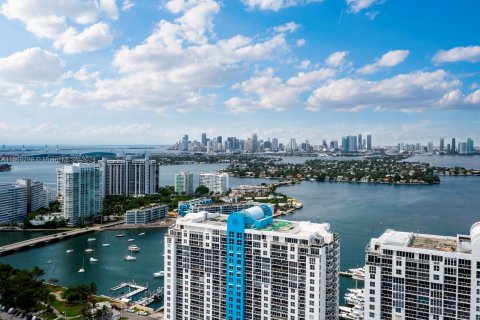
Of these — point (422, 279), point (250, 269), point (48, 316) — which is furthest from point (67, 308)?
point (422, 279)

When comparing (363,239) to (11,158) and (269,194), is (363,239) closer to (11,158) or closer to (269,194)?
(269,194)

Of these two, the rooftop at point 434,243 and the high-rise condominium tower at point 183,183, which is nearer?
the rooftop at point 434,243

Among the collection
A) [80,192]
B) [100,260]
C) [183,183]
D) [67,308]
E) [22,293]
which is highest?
[80,192]

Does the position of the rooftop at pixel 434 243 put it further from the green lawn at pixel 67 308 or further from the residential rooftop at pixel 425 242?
the green lawn at pixel 67 308

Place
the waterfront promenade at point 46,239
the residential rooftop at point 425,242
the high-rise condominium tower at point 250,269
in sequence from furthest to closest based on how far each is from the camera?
the waterfront promenade at point 46,239 < the high-rise condominium tower at point 250,269 < the residential rooftop at point 425,242

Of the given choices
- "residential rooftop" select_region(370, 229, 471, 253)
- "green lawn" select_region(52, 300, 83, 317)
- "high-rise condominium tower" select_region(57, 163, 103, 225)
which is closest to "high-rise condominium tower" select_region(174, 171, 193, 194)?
"high-rise condominium tower" select_region(57, 163, 103, 225)

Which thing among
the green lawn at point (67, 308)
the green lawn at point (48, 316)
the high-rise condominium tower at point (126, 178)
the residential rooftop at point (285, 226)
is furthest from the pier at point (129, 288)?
the high-rise condominium tower at point (126, 178)

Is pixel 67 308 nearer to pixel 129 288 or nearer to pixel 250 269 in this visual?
pixel 129 288

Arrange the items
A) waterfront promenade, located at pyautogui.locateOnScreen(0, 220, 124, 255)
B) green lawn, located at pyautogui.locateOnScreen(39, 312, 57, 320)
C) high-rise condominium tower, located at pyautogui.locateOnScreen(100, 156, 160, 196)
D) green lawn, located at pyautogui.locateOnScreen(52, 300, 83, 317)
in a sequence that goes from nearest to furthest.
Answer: green lawn, located at pyautogui.locateOnScreen(39, 312, 57, 320) → green lawn, located at pyautogui.locateOnScreen(52, 300, 83, 317) → waterfront promenade, located at pyautogui.locateOnScreen(0, 220, 124, 255) → high-rise condominium tower, located at pyautogui.locateOnScreen(100, 156, 160, 196)

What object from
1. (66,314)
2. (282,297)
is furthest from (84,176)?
(282,297)

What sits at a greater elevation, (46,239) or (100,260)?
(46,239)

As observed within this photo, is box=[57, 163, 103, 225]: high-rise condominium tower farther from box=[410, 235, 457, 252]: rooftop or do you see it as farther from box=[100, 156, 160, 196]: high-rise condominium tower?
box=[410, 235, 457, 252]: rooftop
